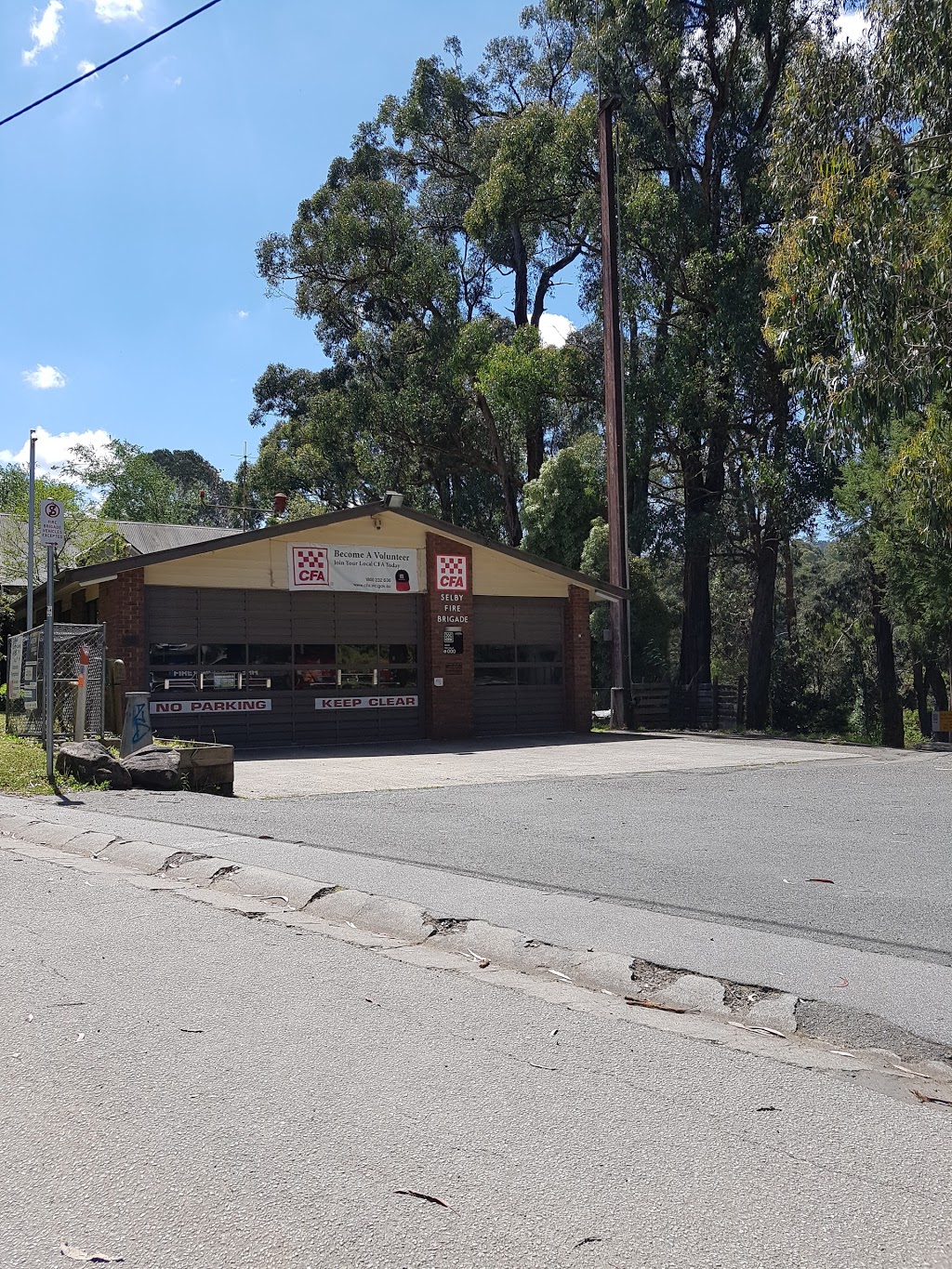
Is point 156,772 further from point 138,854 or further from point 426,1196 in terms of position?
point 426,1196

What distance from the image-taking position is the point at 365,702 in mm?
22516

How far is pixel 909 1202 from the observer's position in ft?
11.2

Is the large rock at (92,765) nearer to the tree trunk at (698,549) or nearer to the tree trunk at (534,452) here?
the tree trunk at (698,549)

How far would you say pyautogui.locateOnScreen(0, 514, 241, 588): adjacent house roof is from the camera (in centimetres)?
3150

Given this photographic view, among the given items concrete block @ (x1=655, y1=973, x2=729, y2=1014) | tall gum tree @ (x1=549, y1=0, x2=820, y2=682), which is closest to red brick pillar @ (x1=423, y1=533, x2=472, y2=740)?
tall gum tree @ (x1=549, y1=0, x2=820, y2=682)

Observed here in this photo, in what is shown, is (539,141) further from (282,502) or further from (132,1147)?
(132,1147)

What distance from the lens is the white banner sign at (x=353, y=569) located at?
21625 millimetres

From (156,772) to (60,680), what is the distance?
4.73 meters

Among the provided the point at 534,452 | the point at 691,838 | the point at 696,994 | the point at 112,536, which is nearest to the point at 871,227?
the point at 691,838

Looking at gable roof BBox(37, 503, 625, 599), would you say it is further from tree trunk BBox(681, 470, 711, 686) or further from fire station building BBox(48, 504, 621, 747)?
tree trunk BBox(681, 470, 711, 686)

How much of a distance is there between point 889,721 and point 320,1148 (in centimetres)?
3190

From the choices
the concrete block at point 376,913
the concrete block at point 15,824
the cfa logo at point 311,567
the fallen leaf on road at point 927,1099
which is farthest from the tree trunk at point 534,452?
the fallen leaf on road at point 927,1099

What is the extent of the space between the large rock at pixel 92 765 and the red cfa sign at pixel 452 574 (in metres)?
10.1

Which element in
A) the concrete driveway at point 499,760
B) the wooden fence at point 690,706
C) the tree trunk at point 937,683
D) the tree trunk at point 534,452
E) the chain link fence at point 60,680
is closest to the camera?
the concrete driveway at point 499,760
